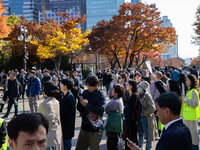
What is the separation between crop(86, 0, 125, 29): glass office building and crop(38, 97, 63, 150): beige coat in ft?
397

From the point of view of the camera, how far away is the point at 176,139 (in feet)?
6.46

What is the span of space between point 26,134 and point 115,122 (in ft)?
8.65

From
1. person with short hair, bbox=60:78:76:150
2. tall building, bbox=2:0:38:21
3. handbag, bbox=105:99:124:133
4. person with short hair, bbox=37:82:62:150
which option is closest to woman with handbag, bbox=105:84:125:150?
handbag, bbox=105:99:124:133

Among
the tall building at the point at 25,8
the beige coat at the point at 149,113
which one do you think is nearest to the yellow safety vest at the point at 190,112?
the beige coat at the point at 149,113

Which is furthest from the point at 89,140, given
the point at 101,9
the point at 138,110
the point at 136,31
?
the point at 101,9

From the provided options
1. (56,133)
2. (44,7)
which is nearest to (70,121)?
(56,133)

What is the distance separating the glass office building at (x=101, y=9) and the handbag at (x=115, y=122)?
12076 cm

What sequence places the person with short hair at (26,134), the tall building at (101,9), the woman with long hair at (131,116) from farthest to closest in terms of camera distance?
the tall building at (101,9) → the woman with long hair at (131,116) → the person with short hair at (26,134)

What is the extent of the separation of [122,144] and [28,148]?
166 inches

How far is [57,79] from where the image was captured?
9133 mm

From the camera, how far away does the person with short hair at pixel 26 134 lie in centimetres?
145

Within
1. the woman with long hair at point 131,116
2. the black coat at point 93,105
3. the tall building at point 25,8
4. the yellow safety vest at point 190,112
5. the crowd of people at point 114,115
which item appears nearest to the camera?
the crowd of people at point 114,115

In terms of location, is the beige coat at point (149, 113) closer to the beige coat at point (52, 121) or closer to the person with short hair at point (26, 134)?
the beige coat at point (52, 121)

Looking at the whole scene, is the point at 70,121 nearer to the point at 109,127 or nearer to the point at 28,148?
the point at 109,127
